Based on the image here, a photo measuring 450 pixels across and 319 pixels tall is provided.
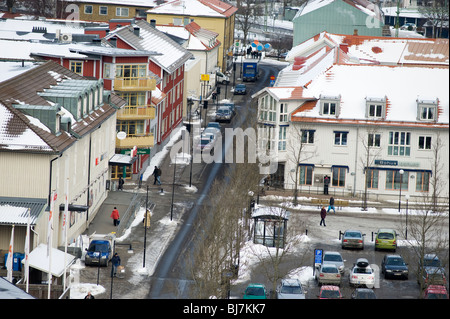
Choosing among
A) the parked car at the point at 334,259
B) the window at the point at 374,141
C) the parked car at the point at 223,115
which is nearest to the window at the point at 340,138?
the window at the point at 374,141

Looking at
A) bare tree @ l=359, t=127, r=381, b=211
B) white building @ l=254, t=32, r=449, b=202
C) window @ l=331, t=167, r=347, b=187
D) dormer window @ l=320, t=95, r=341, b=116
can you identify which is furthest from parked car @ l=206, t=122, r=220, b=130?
bare tree @ l=359, t=127, r=381, b=211

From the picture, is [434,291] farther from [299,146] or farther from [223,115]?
[223,115]

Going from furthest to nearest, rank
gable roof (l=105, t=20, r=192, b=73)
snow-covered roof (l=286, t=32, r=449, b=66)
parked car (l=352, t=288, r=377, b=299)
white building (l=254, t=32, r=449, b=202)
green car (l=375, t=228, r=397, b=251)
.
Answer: gable roof (l=105, t=20, r=192, b=73) < white building (l=254, t=32, r=449, b=202) < snow-covered roof (l=286, t=32, r=449, b=66) < green car (l=375, t=228, r=397, b=251) < parked car (l=352, t=288, r=377, b=299)

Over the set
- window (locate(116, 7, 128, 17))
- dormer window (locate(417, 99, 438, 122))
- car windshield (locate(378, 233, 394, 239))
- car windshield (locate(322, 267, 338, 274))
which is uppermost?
dormer window (locate(417, 99, 438, 122))

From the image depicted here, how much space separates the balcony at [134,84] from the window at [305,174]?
1421cm

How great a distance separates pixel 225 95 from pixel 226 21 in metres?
22.0

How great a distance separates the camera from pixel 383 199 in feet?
214

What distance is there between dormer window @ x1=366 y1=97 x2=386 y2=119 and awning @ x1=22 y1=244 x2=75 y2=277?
29720 mm

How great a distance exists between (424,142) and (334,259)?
41.3 feet

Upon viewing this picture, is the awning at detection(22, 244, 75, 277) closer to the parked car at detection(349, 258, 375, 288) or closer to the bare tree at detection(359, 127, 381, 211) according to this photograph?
→ the parked car at detection(349, 258, 375, 288)

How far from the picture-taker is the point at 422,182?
2056 inches

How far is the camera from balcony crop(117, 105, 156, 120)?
233 ft

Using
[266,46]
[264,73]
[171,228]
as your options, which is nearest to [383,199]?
[171,228]

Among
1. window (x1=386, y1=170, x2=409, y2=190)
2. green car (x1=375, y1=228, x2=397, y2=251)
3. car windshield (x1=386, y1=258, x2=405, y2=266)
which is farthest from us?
window (x1=386, y1=170, x2=409, y2=190)
